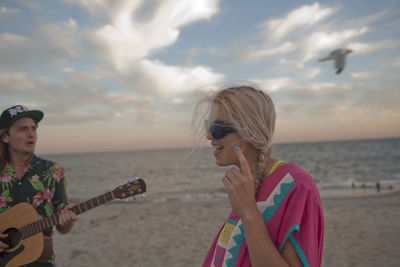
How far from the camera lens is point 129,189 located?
284cm

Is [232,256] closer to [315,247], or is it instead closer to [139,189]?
[315,247]

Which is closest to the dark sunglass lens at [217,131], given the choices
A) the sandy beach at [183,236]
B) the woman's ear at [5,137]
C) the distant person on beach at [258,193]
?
the distant person on beach at [258,193]

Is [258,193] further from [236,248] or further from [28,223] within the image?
[28,223]

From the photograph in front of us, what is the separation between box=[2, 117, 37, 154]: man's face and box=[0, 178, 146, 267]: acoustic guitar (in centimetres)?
63

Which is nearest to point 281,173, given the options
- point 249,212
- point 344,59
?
point 249,212

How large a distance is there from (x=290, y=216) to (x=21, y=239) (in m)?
3.09

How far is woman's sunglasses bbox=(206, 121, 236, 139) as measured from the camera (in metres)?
1.50


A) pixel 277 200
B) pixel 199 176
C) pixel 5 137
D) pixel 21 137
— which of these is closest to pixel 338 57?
pixel 277 200

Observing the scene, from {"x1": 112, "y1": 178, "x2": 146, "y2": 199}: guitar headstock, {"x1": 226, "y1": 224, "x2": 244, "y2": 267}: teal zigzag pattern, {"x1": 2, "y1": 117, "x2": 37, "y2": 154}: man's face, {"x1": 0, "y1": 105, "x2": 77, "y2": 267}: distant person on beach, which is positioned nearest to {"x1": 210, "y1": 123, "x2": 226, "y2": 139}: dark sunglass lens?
{"x1": 226, "y1": 224, "x2": 244, "y2": 267}: teal zigzag pattern

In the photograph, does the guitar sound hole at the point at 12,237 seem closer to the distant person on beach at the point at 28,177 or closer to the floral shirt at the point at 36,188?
the distant person on beach at the point at 28,177

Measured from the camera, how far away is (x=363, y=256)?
546 cm

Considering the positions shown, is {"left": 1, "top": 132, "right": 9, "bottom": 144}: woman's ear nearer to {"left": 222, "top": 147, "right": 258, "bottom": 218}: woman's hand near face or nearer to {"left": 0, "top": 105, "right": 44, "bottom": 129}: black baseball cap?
{"left": 0, "top": 105, "right": 44, "bottom": 129}: black baseball cap

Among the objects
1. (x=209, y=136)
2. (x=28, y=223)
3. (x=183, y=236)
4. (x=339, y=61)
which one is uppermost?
(x=339, y=61)

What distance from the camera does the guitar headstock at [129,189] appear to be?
2812mm
